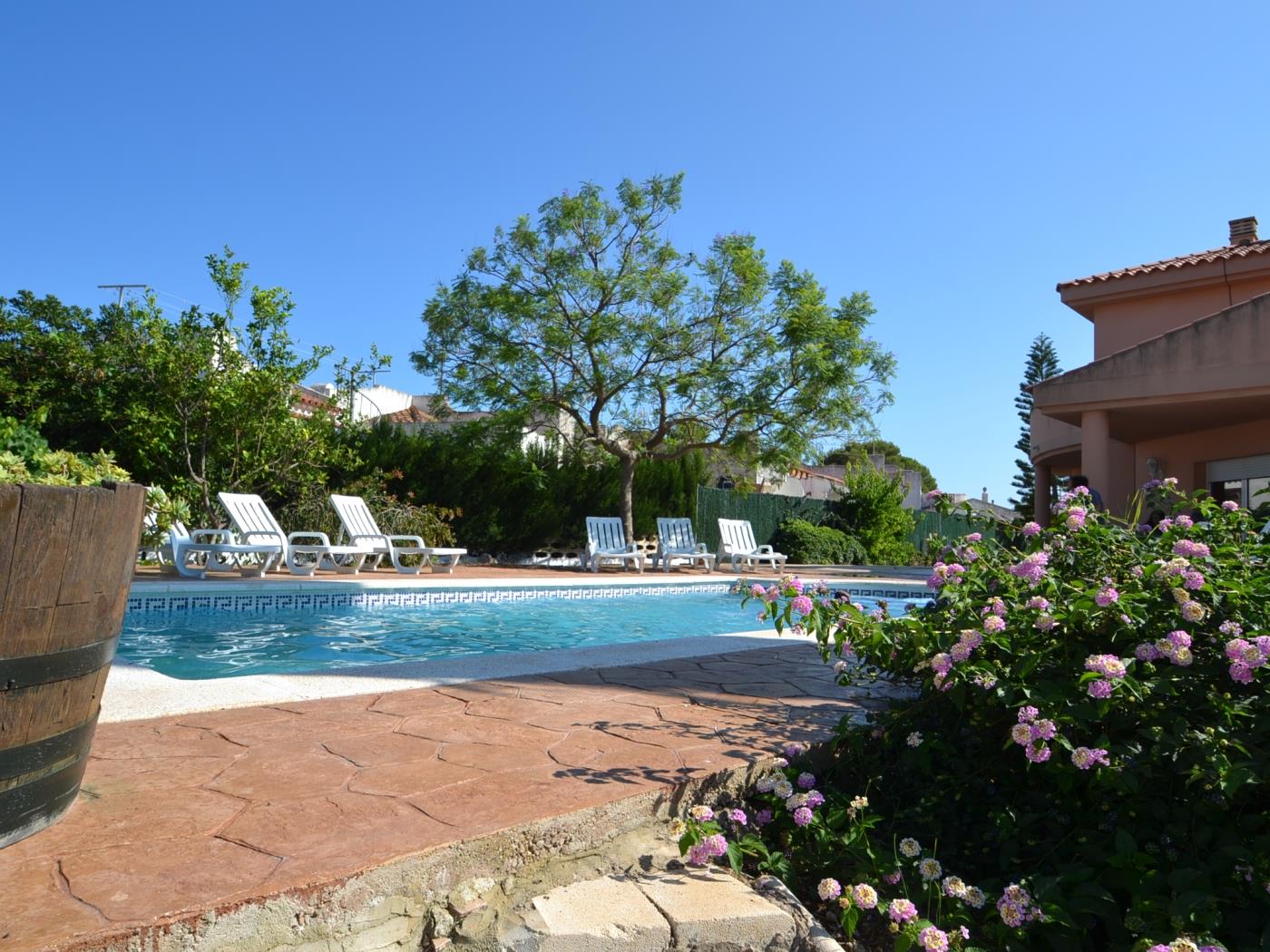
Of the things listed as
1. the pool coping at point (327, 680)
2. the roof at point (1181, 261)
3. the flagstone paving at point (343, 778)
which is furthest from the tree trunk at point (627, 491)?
the flagstone paving at point (343, 778)

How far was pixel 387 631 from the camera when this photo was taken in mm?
7762

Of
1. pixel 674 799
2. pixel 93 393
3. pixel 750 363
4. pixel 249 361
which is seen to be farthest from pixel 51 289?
pixel 674 799

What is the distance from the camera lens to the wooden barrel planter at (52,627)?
1785 mm

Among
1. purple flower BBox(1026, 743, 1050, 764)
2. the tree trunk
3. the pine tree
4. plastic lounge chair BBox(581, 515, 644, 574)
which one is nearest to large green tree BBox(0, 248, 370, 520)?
plastic lounge chair BBox(581, 515, 644, 574)

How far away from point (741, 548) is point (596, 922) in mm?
14843

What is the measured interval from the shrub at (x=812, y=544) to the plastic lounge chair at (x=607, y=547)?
192 inches

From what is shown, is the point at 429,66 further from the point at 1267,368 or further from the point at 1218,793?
the point at 1218,793

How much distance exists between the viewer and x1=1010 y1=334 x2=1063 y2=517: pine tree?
107 ft

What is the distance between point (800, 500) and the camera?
2153 centimetres

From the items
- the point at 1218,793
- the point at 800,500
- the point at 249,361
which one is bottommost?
the point at 1218,793

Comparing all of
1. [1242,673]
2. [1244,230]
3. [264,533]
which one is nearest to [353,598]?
[264,533]

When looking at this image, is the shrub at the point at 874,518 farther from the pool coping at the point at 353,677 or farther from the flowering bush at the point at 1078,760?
the flowering bush at the point at 1078,760

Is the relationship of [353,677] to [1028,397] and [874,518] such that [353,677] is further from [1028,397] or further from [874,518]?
[1028,397]

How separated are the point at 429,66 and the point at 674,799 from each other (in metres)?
11.3
